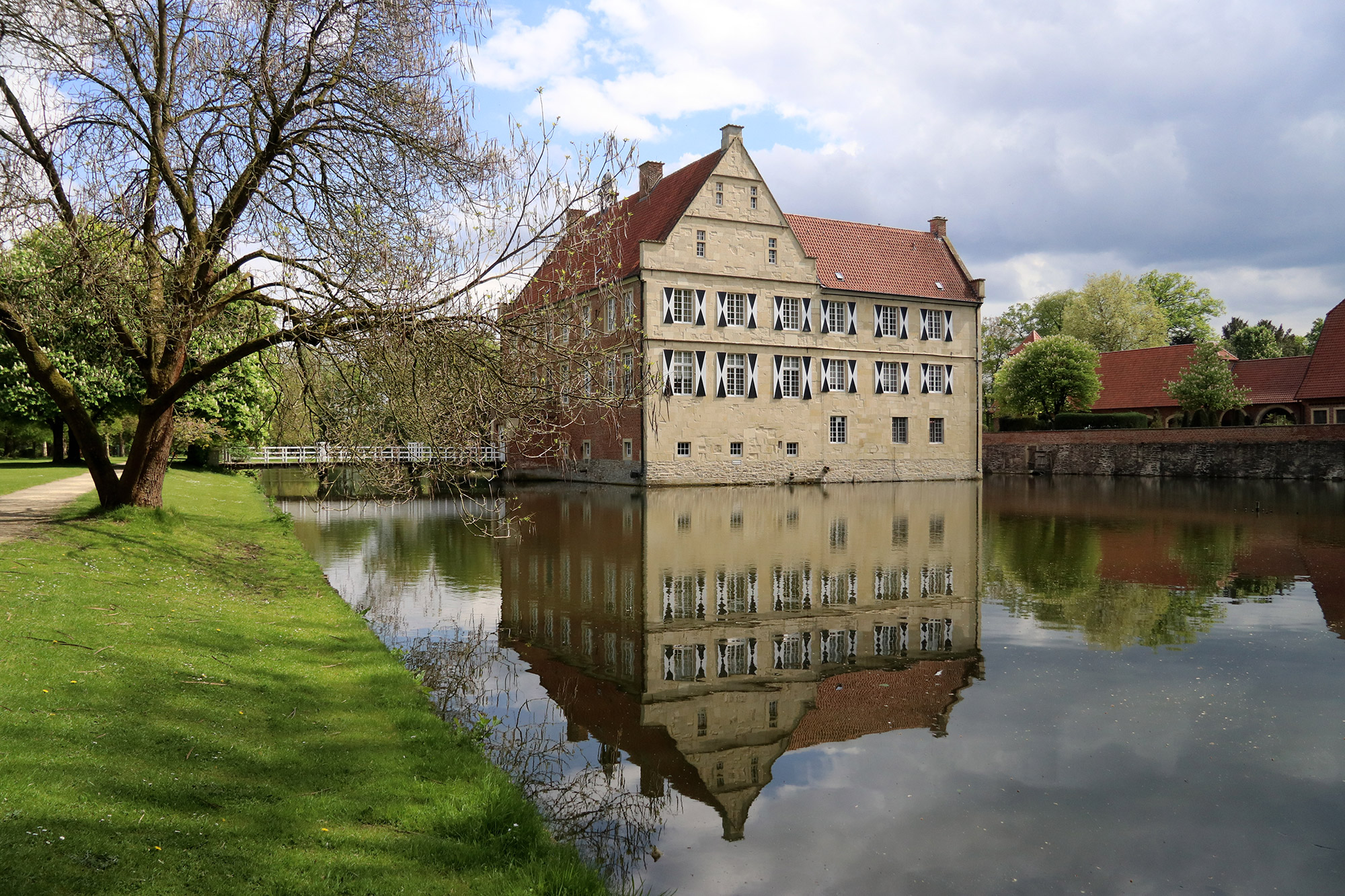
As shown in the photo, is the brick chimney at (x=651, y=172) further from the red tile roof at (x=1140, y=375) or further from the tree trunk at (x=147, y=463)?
the red tile roof at (x=1140, y=375)

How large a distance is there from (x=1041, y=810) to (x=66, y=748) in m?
5.31

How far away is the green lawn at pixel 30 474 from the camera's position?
20781 millimetres

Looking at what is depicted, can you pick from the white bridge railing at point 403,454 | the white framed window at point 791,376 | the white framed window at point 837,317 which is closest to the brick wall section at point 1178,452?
the white framed window at point 837,317

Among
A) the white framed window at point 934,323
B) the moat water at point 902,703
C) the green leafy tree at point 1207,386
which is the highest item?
the white framed window at point 934,323

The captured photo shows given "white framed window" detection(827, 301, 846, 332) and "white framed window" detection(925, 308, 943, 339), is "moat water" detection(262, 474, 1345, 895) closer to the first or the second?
"white framed window" detection(827, 301, 846, 332)

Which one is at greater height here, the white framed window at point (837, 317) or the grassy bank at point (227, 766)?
the white framed window at point (837, 317)

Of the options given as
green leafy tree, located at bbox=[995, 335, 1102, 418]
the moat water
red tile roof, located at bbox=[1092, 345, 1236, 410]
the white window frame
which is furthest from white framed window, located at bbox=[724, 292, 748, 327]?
red tile roof, located at bbox=[1092, 345, 1236, 410]

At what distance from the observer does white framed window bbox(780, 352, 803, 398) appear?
1531 inches

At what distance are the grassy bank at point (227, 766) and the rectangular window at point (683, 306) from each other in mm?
28485

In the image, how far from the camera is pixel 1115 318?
215ft

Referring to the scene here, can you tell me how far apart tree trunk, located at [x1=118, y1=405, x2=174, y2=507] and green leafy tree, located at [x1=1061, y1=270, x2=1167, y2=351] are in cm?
6371

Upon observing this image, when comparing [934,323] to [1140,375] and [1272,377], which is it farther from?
[1272,377]

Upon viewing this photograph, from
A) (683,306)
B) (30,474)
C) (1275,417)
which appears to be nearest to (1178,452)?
(1275,417)

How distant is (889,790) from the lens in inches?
218
